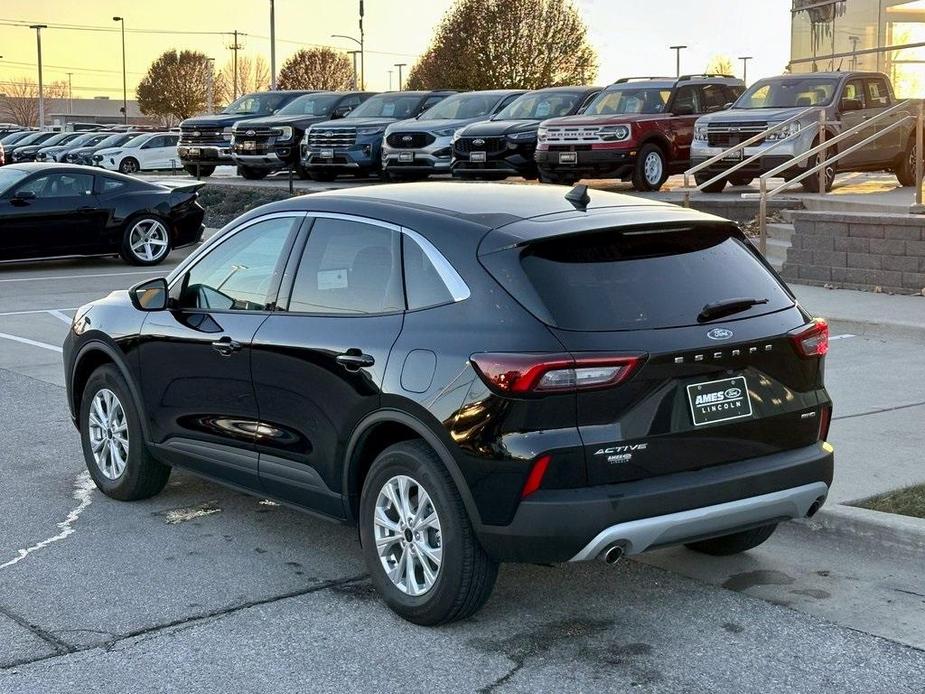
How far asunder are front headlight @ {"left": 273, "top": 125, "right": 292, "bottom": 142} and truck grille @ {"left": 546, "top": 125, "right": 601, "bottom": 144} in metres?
9.03

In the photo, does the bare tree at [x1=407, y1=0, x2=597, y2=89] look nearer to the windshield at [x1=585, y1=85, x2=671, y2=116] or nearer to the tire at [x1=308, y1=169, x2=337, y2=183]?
the tire at [x1=308, y1=169, x2=337, y2=183]

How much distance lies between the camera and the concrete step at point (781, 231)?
17.2 metres

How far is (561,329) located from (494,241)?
497 millimetres

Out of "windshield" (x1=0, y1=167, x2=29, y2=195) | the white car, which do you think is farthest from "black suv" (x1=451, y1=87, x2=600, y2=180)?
the white car

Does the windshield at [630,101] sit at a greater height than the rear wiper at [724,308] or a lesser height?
greater

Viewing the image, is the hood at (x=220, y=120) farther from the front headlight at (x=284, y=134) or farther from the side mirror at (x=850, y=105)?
the side mirror at (x=850, y=105)

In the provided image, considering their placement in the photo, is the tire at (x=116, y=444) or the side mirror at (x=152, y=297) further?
the tire at (x=116, y=444)

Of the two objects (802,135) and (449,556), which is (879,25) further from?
(449,556)

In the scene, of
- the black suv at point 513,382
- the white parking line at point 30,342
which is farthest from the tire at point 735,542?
the white parking line at point 30,342

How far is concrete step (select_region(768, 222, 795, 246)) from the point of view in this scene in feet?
56.4

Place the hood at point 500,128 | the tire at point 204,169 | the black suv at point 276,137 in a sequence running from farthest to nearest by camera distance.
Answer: the tire at point 204,169
the black suv at point 276,137
the hood at point 500,128

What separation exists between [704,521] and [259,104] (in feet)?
101

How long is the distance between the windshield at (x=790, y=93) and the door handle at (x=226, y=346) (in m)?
16.5

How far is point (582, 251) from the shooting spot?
5.13 m
